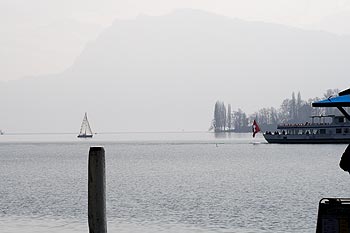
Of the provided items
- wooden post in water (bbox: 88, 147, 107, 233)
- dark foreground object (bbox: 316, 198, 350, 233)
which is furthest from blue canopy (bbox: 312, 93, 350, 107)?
wooden post in water (bbox: 88, 147, 107, 233)

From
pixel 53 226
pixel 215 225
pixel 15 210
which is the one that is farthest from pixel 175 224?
pixel 15 210

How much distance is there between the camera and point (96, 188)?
58.1 feet

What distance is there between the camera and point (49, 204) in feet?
135

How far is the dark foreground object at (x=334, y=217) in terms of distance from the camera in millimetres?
13664

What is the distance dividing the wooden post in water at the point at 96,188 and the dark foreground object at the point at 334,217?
228 inches

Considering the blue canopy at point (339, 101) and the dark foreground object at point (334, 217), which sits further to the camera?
the blue canopy at point (339, 101)

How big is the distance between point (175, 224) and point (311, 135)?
135 m

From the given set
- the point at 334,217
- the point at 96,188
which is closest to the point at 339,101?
the point at 334,217

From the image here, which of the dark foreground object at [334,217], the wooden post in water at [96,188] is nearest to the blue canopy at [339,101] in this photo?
the dark foreground object at [334,217]

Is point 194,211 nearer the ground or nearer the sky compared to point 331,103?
nearer the ground

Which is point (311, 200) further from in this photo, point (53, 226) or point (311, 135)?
point (311, 135)

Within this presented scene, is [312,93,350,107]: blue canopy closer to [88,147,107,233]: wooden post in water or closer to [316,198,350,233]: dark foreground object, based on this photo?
Answer: [316,198,350,233]: dark foreground object

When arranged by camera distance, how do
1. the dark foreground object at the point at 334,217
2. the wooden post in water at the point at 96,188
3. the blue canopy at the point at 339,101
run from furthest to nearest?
1. the wooden post in water at the point at 96,188
2. the blue canopy at the point at 339,101
3. the dark foreground object at the point at 334,217

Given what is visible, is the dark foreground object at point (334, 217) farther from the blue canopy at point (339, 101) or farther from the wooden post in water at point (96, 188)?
the wooden post in water at point (96, 188)
